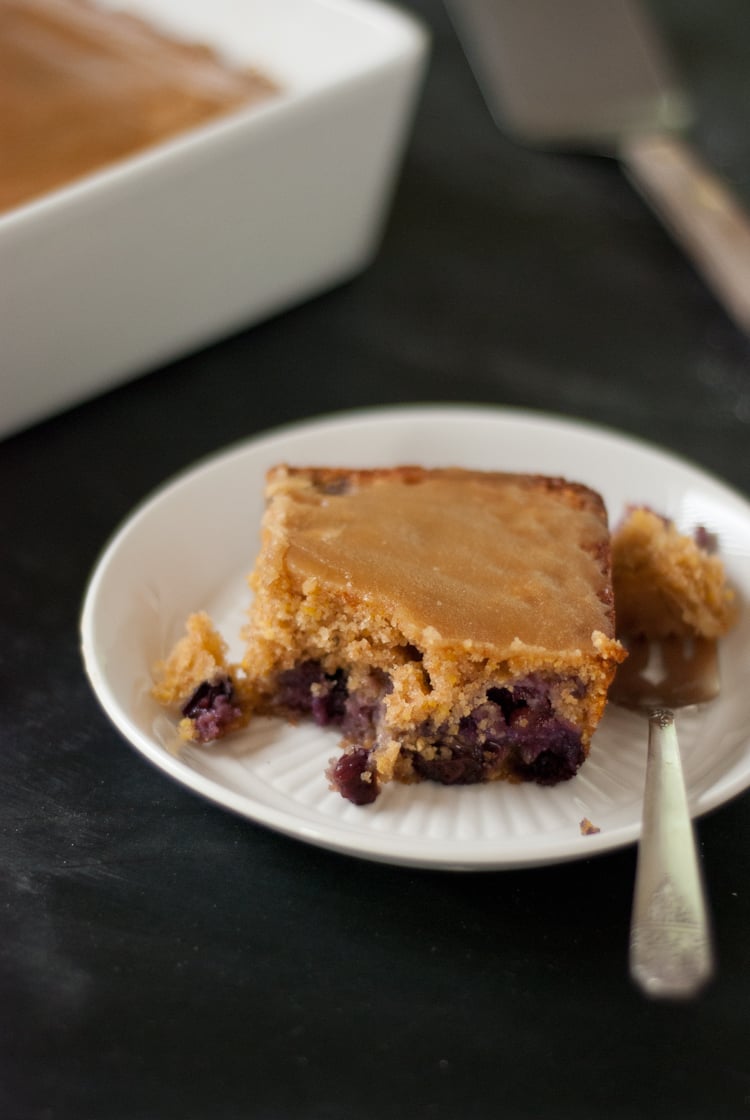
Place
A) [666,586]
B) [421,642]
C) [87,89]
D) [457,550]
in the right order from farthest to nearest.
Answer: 1. [87,89]
2. [666,586]
3. [457,550]
4. [421,642]

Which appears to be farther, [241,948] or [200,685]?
[200,685]

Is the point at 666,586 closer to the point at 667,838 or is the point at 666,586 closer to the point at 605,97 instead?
the point at 667,838

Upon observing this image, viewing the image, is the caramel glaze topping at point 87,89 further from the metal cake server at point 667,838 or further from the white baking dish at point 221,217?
the metal cake server at point 667,838

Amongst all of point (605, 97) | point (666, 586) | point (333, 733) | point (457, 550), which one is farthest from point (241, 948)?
point (605, 97)

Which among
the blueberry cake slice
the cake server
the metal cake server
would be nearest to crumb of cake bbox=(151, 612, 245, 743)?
the blueberry cake slice

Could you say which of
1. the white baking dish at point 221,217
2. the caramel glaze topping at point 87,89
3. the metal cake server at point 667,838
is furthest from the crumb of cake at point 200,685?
the caramel glaze topping at point 87,89

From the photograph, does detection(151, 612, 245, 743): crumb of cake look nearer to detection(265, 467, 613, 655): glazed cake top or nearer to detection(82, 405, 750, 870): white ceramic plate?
detection(82, 405, 750, 870): white ceramic plate

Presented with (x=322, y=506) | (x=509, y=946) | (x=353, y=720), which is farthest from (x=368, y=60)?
(x=509, y=946)
